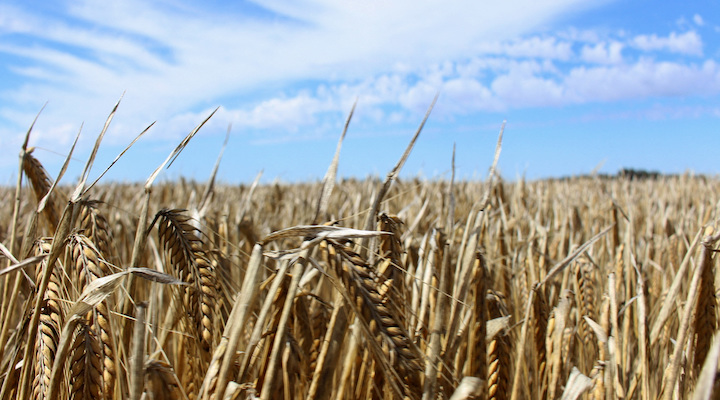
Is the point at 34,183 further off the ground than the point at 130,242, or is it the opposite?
the point at 34,183

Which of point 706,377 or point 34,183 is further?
point 34,183

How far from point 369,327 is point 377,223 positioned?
0.68ft

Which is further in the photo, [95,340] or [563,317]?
[563,317]

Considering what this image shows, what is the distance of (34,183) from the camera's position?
112 centimetres

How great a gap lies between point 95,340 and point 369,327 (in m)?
0.38

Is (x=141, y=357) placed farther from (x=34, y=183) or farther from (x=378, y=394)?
(x=34, y=183)

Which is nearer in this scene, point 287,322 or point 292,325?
point 287,322

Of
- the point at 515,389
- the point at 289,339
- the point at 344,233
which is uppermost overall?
the point at 344,233

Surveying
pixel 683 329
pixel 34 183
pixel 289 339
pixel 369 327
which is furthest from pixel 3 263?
pixel 683 329

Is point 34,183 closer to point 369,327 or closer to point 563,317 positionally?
point 369,327

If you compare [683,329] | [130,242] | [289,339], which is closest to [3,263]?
[130,242]

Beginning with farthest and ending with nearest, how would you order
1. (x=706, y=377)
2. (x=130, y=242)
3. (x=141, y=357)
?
(x=130, y=242) → (x=141, y=357) → (x=706, y=377)

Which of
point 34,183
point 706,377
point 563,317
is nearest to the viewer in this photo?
point 706,377

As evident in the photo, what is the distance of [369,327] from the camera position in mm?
670
